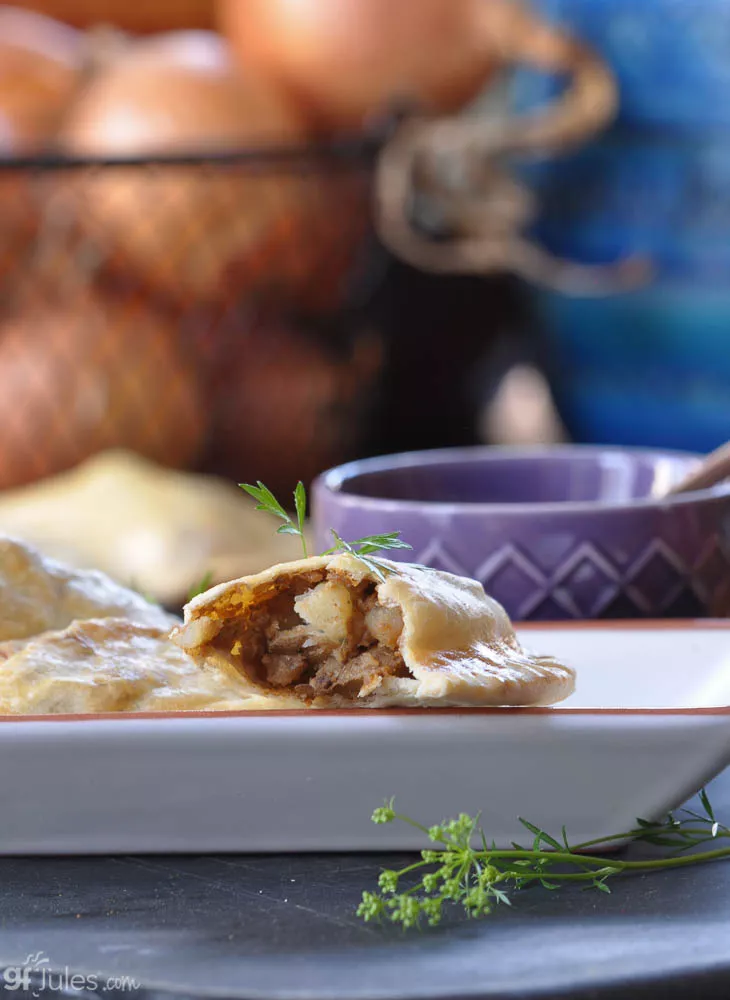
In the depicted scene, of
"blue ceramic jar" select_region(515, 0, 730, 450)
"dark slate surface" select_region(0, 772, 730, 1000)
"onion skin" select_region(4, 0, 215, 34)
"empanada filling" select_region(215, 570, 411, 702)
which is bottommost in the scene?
"dark slate surface" select_region(0, 772, 730, 1000)

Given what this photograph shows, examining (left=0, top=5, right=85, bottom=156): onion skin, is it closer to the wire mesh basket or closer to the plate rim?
the wire mesh basket

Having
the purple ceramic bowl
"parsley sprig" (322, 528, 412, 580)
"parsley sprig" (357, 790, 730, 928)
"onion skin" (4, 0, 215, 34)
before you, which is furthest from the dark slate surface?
"onion skin" (4, 0, 215, 34)

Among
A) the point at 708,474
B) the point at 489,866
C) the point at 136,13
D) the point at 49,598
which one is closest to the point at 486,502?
the point at 708,474

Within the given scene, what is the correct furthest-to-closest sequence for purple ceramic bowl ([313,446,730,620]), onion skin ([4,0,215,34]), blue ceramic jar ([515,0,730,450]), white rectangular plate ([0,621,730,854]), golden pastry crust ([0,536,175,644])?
1. onion skin ([4,0,215,34])
2. blue ceramic jar ([515,0,730,450])
3. purple ceramic bowl ([313,446,730,620])
4. golden pastry crust ([0,536,175,644])
5. white rectangular plate ([0,621,730,854])

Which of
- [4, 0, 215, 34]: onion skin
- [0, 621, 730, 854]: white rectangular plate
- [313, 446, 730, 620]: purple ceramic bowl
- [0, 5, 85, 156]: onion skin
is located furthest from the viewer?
[4, 0, 215, 34]: onion skin

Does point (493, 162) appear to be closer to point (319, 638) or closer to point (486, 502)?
point (486, 502)

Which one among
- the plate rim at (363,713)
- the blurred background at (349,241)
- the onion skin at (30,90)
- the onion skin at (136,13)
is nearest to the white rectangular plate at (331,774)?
the plate rim at (363,713)

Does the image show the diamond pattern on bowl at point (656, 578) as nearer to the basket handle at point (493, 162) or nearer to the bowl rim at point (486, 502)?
the bowl rim at point (486, 502)
